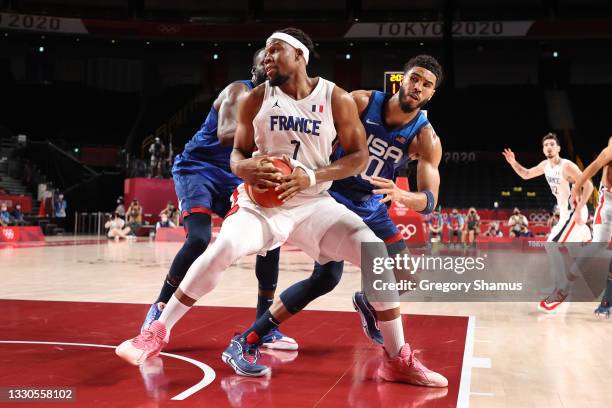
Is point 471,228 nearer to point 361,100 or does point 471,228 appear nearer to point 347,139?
point 361,100

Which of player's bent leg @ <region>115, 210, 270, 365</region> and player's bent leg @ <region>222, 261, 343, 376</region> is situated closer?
player's bent leg @ <region>115, 210, 270, 365</region>

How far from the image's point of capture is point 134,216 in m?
22.4

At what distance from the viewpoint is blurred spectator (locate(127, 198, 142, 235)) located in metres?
22.0

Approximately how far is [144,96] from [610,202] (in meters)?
28.9

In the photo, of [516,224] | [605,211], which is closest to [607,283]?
[605,211]

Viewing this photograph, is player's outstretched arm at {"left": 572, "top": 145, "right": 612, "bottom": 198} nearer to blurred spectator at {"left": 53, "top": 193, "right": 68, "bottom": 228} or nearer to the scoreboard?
the scoreboard

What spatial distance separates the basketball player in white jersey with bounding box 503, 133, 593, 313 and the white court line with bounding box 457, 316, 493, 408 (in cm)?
171

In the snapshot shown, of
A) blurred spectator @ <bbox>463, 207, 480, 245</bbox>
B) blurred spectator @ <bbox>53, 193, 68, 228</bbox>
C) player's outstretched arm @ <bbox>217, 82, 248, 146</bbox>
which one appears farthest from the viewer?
blurred spectator @ <bbox>53, 193, 68, 228</bbox>

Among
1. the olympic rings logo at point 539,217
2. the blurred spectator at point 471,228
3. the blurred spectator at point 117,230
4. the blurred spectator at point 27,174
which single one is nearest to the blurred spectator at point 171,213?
the blurred spectator at point 117,230

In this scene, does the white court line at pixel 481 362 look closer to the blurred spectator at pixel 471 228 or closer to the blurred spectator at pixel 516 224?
the blurred spectator at pixel 471 228

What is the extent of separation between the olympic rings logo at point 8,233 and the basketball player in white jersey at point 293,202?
52.2ft

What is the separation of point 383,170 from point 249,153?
3.65 ft

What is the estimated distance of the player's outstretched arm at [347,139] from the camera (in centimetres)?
377

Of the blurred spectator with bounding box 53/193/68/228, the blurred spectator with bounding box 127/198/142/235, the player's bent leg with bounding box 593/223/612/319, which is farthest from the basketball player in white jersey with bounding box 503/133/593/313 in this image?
the blurred spectator with bounding box 53/193/68/228
